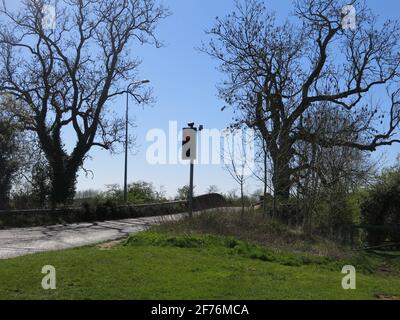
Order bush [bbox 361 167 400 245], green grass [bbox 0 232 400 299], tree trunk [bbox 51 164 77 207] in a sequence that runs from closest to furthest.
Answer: green grass [bbox 0 232 400 299]
bush [bbox 361 167 400 245]
tree trunk [bbox 51 164 77 207]

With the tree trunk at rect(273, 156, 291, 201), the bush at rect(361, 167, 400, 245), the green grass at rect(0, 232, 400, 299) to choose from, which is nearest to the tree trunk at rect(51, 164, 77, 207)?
the tree trunk at rect(273, 156, 291, 201)

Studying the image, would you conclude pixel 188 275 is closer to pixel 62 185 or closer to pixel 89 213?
pixel 89 213

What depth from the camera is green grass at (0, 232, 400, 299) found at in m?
8.59

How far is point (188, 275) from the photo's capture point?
10.1m

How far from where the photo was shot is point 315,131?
78.4 ft

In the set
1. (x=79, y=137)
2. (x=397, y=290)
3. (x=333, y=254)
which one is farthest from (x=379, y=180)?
(x=79, y=137)

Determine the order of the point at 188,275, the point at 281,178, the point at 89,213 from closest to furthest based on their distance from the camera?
the point at 188,275, the point at 281,178, the point at 89,213

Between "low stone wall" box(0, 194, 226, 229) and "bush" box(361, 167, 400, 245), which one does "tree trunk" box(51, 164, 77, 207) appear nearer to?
"low stone wall" box(0, 194, 226, 229)

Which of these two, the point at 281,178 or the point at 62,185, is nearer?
the point at 281,178

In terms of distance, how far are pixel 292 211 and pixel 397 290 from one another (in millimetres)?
13098

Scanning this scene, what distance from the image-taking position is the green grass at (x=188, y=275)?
28.2 feet

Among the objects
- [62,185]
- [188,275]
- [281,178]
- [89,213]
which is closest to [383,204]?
[281,178]

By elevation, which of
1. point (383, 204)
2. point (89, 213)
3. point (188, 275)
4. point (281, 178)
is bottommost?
point (188, 275)
